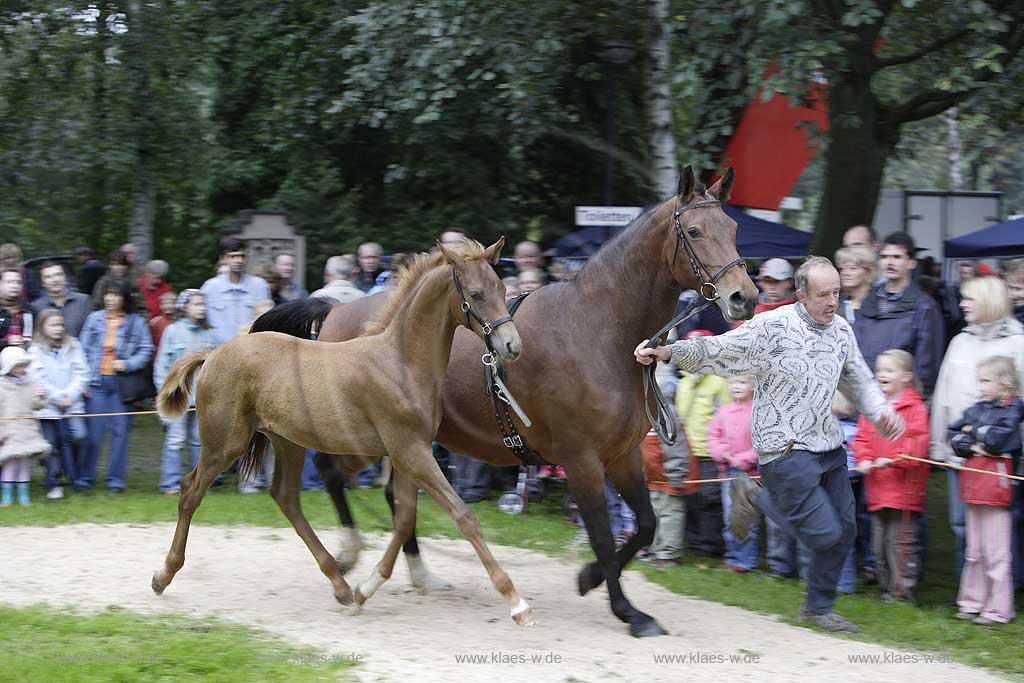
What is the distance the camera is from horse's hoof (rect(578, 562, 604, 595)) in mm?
6328

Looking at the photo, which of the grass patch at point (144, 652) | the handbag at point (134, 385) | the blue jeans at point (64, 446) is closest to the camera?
the grass patch at point (144, 652)

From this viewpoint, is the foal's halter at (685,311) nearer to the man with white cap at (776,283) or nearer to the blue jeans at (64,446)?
the man with white cap at (776,283)

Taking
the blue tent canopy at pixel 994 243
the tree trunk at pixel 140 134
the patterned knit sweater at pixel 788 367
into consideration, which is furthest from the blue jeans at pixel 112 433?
the blue tent canopy at pixel 994 243

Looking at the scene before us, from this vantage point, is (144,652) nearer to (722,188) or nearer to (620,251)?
(620,251)

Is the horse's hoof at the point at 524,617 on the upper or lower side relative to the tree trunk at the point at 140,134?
lower

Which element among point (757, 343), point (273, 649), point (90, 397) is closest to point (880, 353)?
point (757, 343)

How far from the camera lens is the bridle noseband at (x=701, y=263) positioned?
578 centimetres

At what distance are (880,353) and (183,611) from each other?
4.67 m

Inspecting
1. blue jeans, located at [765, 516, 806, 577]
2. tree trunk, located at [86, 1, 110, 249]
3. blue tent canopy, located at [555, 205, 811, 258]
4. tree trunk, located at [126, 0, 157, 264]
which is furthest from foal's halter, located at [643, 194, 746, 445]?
tree trunk, located at [86, 1, 110, 249]

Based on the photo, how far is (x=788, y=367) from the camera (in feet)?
19.8

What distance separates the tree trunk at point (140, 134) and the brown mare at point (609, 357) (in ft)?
30.9

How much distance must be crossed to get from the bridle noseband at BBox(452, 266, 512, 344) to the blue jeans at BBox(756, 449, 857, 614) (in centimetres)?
170

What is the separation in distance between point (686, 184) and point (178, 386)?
3.21 metres

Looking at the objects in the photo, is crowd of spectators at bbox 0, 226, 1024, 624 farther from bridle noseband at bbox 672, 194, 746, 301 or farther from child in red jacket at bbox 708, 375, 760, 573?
bridle noseband at bbox 672, 194, 746, 301
